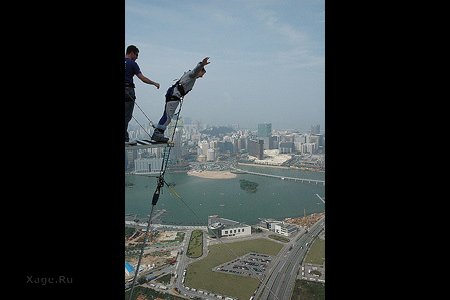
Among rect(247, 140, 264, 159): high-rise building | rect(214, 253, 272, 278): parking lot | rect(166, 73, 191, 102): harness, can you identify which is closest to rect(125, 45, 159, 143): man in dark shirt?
rect(166, 73, 191, 102): harness

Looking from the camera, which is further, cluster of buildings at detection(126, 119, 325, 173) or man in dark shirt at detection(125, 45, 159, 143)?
cluster of buildings at detection(126, 119, 325, 173)

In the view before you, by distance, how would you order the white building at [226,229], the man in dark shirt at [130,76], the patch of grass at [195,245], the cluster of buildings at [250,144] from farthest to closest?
the cluster of buildings at [250,144]
the white building at [226,229]
the patch of grass at [195,245]
the man in dark shirt at [130,76]

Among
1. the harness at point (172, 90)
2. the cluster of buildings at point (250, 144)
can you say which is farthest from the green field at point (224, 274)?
the harness at point (172, 90)

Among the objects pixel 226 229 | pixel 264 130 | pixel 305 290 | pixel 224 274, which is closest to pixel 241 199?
pixel 226 229

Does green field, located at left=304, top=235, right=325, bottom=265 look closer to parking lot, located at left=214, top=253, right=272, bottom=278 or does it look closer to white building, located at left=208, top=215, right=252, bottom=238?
parking lot, located at left=214, top=253, right=272, bottom=278

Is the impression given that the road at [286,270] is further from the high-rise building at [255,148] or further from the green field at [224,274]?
the high-rise building at [255,148]
